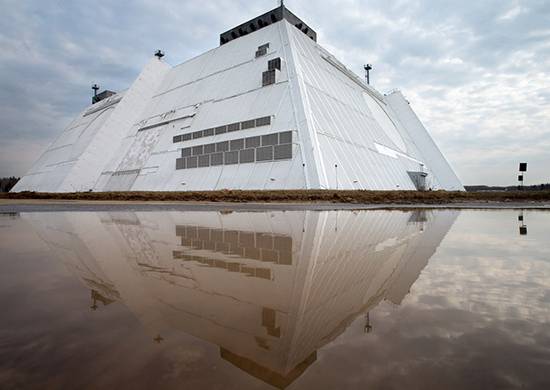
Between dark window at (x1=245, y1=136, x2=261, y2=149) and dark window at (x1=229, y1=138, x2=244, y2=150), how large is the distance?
0.61m

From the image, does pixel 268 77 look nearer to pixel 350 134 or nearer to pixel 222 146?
pixel 222 146

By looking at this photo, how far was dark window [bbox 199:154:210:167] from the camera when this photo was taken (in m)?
32.0

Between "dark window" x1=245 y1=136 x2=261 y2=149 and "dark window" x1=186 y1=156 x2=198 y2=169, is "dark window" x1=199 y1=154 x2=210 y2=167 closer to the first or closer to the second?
"dark window" x1=186 y1=156 x2=198 y2=169

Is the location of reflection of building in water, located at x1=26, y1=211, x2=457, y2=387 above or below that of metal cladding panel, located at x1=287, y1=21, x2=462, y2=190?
below

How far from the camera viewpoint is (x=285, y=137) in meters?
26.7

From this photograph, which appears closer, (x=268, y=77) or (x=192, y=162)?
(x=268, y=77)

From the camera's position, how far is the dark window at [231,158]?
97.8 feet

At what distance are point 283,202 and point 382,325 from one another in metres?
20.2

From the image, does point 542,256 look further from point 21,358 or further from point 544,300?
point 21,358

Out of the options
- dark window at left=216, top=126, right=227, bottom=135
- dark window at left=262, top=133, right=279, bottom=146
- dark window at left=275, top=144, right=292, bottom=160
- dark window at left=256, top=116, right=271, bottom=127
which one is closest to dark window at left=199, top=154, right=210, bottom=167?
dark window at left=216, top=126, right=227, bottom=135

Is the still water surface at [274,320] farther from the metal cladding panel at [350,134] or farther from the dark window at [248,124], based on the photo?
the dark window at [248,124]

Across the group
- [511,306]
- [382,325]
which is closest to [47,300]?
[382,325]

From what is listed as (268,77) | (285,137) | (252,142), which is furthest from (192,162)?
(285,137)

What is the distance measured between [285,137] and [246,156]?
423cm
